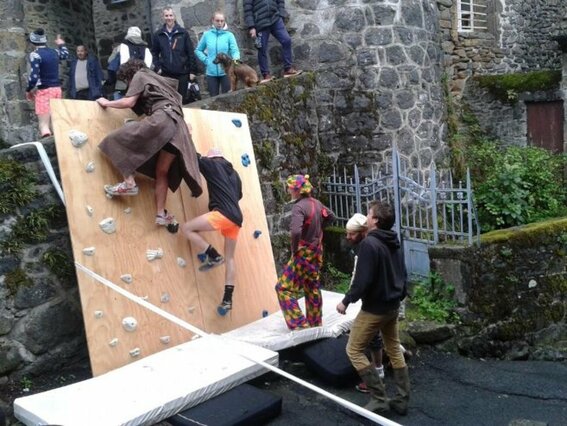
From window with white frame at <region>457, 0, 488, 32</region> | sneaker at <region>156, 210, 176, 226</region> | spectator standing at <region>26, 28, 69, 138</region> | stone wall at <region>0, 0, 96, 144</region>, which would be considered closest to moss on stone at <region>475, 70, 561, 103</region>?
window with white frame at <region>457, 0, 488, 32</region>

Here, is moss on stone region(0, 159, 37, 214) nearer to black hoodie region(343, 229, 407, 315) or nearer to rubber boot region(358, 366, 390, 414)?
black hoodie region(343, 229, 407, 315)

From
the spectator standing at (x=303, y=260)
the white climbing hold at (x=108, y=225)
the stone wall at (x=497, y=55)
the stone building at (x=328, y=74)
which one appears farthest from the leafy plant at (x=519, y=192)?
the stone wall at (x=497, y=55)

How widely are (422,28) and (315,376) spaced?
5.81m

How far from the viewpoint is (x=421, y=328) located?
20.7ft

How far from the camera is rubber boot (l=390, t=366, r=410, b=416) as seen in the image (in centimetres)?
471

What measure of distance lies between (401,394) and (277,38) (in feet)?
18.0

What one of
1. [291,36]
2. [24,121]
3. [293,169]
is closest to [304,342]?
[293,169]

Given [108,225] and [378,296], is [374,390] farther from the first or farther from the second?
[108,225]

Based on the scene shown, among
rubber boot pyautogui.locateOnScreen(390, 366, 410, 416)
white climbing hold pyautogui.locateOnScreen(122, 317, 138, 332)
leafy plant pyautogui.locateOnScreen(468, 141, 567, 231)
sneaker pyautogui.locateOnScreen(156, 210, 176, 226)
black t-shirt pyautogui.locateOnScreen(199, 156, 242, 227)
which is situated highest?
black t-shirt pyautogui.locateOnScreen(199, 156, 242, 227)

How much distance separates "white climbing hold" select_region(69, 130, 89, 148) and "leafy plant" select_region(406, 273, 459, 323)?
3707 millimetres

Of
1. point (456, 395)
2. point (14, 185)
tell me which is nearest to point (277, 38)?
point (14, 185)

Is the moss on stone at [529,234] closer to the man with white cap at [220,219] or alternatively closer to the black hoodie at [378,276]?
the black hoodie at [378,276]

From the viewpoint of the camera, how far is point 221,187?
17.8 ft

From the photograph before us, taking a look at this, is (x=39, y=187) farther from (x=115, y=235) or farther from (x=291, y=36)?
(x=291, y=36)
